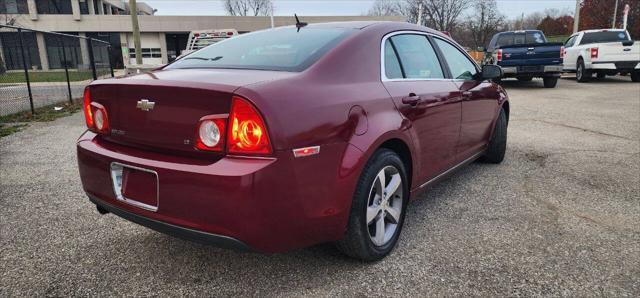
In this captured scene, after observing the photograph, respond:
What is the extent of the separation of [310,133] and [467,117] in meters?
2.15

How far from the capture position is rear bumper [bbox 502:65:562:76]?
521 inches

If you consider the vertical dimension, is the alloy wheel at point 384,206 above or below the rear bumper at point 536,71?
below

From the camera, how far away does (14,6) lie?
48.0 m

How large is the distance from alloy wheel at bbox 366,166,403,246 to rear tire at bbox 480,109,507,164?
2331 millimetres

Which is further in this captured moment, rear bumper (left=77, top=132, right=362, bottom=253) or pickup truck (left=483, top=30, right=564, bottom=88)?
pickup truck (left=483, top=30, right=564, bottom=88)

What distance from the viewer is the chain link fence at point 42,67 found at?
8956mm

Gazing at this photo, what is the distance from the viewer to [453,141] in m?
3.69

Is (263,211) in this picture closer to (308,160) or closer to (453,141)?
(308,160)

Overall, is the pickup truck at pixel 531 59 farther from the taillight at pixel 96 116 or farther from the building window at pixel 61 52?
the taillight at pixel 96 116

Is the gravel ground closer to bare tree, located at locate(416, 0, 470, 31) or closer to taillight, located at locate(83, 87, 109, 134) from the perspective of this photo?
taillight, located at locate(83, 87, 109, 134)

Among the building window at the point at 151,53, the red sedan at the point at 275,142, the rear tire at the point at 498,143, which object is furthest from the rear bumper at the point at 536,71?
the building window at the point at 151,53

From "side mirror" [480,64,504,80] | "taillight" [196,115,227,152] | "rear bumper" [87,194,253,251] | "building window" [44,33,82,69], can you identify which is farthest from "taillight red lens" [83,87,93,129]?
"building window" [44,33,82,69]

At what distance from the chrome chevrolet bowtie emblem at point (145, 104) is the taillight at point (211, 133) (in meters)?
0.35

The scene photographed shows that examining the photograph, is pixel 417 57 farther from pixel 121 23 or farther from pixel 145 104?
pixel 121 23
